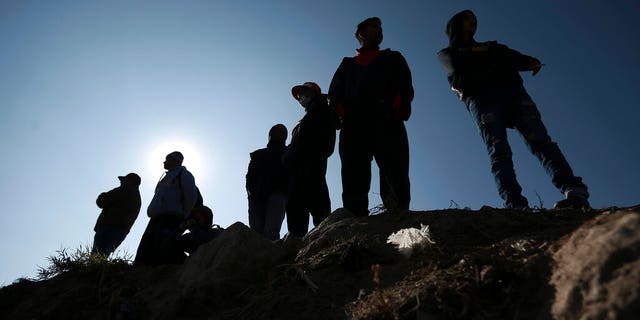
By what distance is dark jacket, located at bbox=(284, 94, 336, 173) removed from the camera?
4.67 m

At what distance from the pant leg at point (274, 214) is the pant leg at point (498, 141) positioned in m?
2.33

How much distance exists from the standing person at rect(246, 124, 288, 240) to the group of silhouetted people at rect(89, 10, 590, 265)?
3 centimetres

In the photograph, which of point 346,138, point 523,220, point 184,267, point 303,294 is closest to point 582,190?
point 523,220

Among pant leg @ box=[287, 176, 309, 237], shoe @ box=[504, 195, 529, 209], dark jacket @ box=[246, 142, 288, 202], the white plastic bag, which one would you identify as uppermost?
dark jacket @ box=[246, 142, 288, 202]

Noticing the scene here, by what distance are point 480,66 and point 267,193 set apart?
8.84 ft

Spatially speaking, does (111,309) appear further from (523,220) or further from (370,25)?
(370,25)

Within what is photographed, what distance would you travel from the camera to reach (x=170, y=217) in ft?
13.6

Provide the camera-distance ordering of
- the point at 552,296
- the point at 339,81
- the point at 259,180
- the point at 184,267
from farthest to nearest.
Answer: the point at 259,180
the point at 339,81
the point at 184,267
the point at 552,296

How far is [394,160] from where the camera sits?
3.75 meters

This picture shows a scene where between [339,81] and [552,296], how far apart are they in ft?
11.0

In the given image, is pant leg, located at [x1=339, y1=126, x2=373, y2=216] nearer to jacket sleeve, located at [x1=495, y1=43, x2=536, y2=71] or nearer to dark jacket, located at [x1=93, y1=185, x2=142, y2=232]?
jacket sleeve, located at [x1=495, y1=43, x2=536, y2=71]

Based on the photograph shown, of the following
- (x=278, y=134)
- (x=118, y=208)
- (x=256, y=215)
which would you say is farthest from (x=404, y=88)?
(x=118, y=208)

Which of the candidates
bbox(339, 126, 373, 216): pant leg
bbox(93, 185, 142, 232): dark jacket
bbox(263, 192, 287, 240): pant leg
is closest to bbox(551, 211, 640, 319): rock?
bbox(339, 126, 373, 216): pant leg

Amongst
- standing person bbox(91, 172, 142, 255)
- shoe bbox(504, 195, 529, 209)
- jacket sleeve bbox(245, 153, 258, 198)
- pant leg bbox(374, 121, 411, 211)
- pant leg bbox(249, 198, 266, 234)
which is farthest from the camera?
standing person bbox(91, 172, 142, 255)
